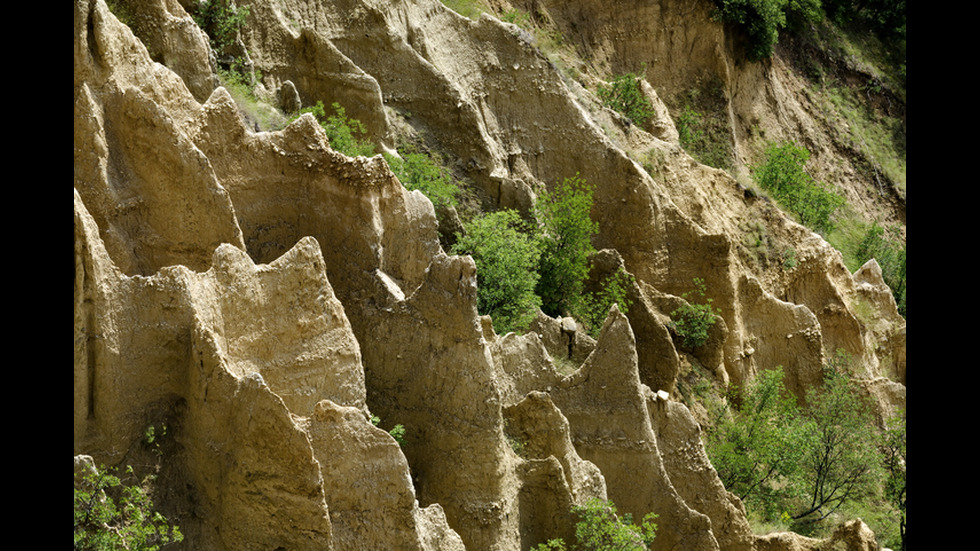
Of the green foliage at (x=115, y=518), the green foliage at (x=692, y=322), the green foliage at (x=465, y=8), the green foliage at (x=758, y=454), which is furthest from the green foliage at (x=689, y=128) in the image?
the green foliage at (x=115, y=518)

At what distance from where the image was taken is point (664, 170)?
33562 millimetres

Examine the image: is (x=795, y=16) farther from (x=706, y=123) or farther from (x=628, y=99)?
(x=628, y=99)

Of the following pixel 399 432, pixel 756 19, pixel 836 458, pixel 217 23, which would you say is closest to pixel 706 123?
pixel 756 19

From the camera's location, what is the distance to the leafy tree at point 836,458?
94.3 feet

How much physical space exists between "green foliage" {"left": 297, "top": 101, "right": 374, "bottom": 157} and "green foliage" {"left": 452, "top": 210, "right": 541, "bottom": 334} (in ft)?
9.58

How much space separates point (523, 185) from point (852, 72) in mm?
32629

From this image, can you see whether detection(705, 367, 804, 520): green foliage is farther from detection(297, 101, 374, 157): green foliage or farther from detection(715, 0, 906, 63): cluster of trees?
detection(715, 0, 906, 63): cluster of trees

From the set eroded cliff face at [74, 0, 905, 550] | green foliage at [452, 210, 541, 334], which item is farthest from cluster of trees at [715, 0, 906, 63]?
green foliage at [452, 210, 541, 334]

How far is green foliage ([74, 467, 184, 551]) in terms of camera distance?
1011 centimetres

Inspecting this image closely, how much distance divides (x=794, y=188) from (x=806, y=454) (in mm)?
15742

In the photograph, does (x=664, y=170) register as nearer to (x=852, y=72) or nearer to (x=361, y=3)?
(x=361, y=3)

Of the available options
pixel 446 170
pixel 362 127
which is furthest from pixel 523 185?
pixel 362 127

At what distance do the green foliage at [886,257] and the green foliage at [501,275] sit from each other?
953 inches

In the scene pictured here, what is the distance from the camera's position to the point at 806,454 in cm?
2889
